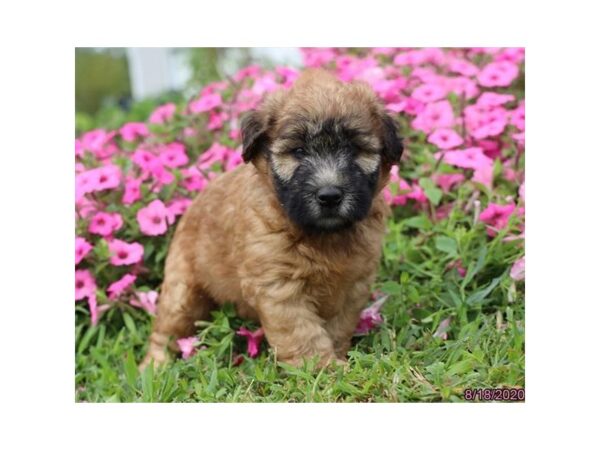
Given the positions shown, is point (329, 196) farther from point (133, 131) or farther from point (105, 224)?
point (133, 131)

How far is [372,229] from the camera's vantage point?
4812 millimetres

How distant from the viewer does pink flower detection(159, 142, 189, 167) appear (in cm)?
668

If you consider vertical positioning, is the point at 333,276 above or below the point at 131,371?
above

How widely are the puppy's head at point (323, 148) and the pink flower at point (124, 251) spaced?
1.73 m

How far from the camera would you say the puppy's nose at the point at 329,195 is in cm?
419

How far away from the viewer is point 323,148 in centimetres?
434

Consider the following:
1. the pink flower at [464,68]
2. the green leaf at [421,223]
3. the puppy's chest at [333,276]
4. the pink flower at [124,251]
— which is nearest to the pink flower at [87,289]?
the pink flower at [124,251]

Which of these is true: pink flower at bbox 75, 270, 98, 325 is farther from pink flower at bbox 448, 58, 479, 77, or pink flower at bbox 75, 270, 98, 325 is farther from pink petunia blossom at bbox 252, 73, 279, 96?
pink flower at bbox 448, 58, 479, 77

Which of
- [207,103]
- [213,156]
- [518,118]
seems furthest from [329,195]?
[207,103]

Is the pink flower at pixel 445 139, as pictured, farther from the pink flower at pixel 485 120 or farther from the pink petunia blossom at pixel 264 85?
the pink petunia blossom at pixel 264 85

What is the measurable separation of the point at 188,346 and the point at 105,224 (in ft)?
4.72

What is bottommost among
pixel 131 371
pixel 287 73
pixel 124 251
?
pixel 131 371
